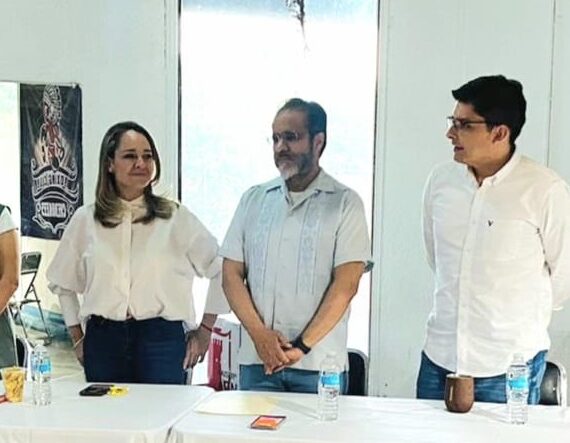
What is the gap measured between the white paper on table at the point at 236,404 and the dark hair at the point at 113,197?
696 millimetres

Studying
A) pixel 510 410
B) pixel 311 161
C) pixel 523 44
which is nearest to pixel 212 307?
pixel 311 161

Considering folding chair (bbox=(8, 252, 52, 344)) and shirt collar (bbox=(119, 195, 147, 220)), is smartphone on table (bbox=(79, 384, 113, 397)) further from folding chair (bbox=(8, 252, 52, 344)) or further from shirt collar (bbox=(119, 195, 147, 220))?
folding chair (bbox=(8, 252, 52, 344))

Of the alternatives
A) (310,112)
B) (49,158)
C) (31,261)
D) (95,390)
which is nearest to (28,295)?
(31,261)

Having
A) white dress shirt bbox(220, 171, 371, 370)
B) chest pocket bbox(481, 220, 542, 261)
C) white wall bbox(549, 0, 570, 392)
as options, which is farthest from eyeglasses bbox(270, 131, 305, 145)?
white wall bbox(549, 0, 570, 392)

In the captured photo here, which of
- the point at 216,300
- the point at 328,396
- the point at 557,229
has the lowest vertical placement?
the point at 328,396

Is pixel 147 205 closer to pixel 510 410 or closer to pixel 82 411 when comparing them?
pixel 82 411

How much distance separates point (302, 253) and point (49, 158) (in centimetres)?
208

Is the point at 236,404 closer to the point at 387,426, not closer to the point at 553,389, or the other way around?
the point at 387,426

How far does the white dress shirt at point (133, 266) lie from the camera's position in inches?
98.3

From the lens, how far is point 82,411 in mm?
2012

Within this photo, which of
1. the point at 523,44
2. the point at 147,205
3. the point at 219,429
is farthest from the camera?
the point at 523,44

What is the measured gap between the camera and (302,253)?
2393 mm

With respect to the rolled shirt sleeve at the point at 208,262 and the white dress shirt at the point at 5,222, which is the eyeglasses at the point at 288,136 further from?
the white dress shirt at the point at 5,222

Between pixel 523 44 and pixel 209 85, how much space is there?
60.6 inches
